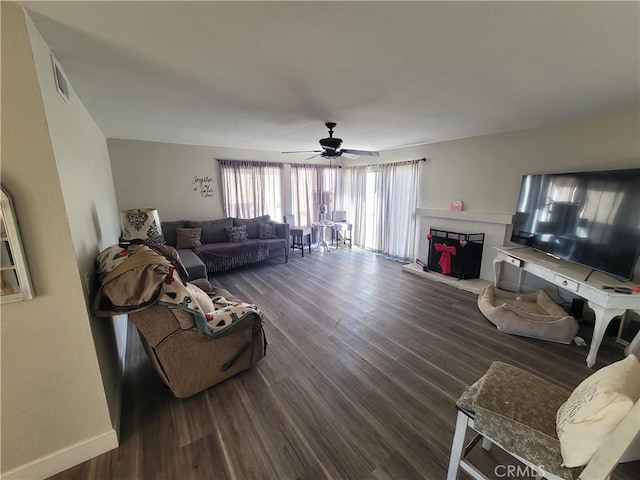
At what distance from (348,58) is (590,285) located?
9.11 feet

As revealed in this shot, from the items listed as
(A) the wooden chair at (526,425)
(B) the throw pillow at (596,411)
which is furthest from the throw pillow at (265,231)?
(B) the throw pillow at (596,411)

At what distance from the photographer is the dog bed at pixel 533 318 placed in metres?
2.57

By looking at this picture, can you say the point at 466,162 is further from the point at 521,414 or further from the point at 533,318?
the point at 521,414

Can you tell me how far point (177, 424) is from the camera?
1.72 metres

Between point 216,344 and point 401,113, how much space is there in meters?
2.86

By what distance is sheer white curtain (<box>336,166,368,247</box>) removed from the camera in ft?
21.0

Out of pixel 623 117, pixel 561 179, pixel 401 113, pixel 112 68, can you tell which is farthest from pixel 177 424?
pixel 623 117

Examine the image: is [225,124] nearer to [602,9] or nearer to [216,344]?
[216,344]

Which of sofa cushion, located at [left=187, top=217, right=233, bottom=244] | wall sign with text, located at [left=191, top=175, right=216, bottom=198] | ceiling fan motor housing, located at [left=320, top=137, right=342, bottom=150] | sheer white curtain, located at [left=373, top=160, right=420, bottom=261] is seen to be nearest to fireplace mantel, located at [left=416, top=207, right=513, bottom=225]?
sheer white curtain, located at [left=373, top=160, right=420, bottom=261]

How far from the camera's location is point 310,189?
6.55 m

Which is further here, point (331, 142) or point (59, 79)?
point (331, 142)

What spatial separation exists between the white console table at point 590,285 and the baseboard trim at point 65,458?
3.76 m

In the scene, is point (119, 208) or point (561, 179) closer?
point (561, 179)

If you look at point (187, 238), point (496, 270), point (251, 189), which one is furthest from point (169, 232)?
point (496, 270)
